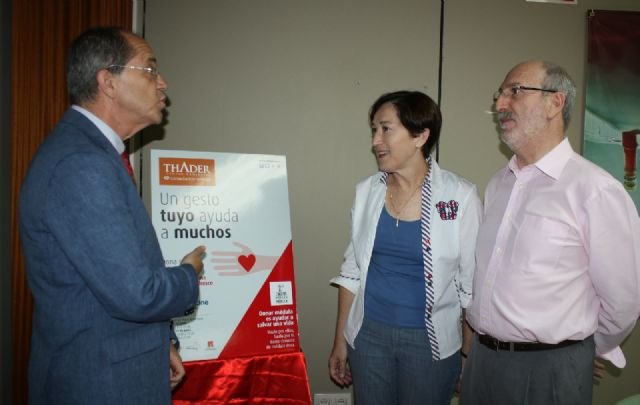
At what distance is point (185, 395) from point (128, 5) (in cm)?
201

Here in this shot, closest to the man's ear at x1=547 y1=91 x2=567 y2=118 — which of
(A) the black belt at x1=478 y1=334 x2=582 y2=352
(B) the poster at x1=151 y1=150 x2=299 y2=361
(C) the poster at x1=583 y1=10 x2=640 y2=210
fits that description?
(A) the black belt at x1=478 y1=334 x2=582 y2=352

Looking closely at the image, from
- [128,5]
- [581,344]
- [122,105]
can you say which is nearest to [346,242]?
[581,344]

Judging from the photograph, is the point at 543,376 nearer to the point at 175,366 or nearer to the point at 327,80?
the point at 175,366

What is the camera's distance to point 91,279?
1.08 metres

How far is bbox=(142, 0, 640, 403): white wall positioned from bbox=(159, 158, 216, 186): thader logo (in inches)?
9.6

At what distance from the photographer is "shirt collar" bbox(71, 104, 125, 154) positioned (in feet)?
4.12

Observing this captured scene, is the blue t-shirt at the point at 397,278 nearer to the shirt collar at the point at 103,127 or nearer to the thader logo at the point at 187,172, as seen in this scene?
the thader logo at the point at 187,172

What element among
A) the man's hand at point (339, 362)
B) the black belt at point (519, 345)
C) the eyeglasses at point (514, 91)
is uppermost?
the eyeglasses at point (514, 91)

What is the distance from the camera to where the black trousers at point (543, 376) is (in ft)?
4.86

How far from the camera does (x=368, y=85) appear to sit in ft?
7.97

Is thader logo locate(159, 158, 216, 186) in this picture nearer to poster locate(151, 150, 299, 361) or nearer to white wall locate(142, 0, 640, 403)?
poster locate(151, 150, 299, 361)

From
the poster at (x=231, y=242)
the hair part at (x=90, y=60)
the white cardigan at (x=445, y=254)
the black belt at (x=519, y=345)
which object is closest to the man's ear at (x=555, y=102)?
the white cardigan at (x=445, y=254)

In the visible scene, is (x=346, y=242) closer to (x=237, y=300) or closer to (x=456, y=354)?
(x=237, y=300)

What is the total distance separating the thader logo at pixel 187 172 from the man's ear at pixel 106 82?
0.85m
